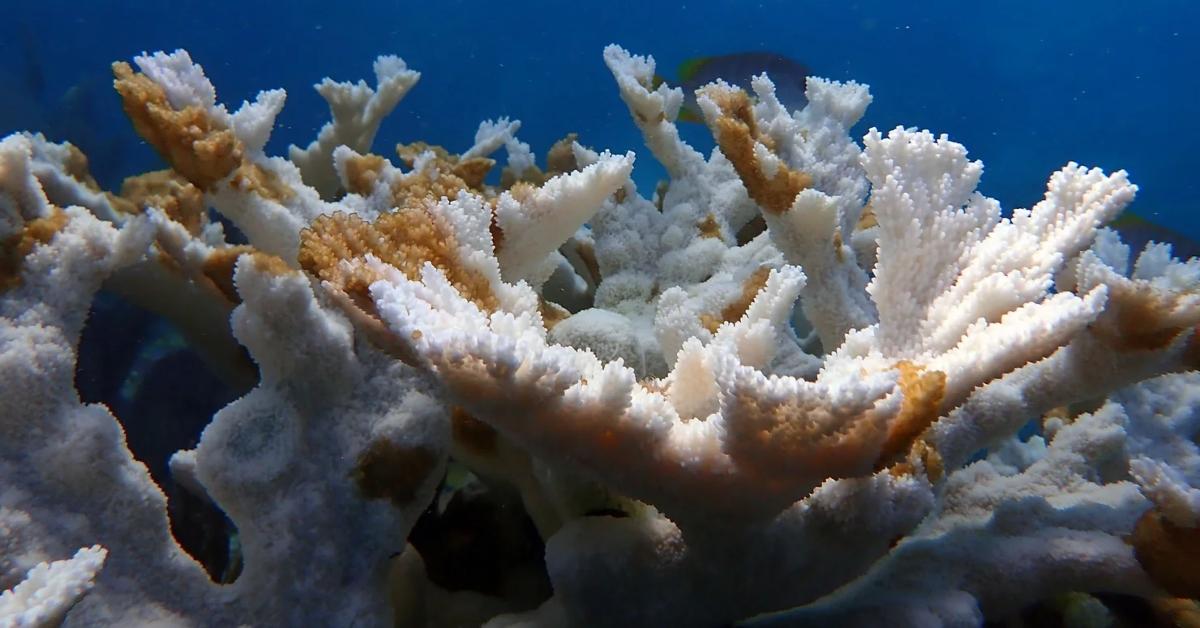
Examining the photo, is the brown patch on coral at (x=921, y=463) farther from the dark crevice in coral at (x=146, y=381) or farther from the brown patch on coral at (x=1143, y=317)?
the dark crevice in coral at (x=146, y=381)

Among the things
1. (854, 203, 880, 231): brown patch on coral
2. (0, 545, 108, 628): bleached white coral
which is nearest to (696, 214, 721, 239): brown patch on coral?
(854, 203, 880, 231): brown patch on coral

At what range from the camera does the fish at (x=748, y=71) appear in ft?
13.8

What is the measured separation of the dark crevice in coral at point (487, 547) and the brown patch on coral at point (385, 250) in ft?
2.35

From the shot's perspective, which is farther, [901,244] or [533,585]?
[533,585]

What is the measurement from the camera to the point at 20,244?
1.26 meters

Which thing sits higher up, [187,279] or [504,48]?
[504,48]

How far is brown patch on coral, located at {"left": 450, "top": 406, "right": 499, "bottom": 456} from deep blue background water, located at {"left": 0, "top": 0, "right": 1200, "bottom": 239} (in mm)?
15502

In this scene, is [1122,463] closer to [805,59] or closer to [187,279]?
[187,279]

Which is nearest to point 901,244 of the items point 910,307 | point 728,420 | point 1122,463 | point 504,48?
point 910,307

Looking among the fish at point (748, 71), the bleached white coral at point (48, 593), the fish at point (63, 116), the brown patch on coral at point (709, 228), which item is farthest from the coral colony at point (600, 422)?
the fish at point (63, 116)

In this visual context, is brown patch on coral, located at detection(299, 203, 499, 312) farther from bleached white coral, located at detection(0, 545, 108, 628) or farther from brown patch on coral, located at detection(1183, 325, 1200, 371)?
brown patch on coral, located at detection(1183, 325, 1200, 371)

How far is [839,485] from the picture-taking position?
118cm

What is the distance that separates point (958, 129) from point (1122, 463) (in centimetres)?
2019

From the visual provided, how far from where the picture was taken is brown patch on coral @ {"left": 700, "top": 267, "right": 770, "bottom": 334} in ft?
5.22
